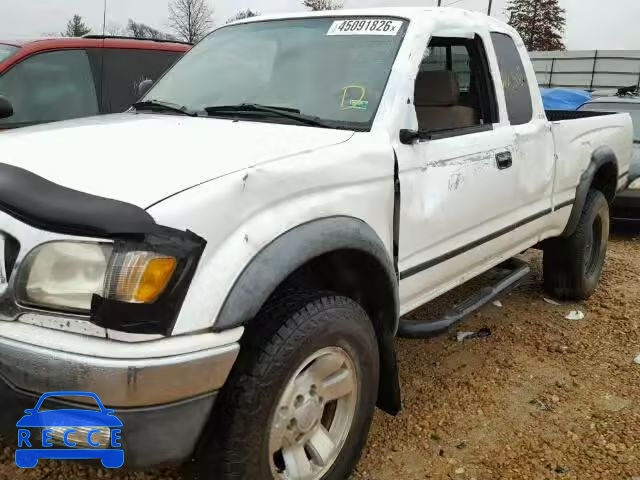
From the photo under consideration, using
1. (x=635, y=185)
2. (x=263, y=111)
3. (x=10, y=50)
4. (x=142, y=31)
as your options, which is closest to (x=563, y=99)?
(x=635, y=185)

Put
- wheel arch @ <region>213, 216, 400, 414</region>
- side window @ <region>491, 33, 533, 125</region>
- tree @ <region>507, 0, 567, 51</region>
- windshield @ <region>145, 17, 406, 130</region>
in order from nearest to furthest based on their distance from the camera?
wheel arch @ <region>213, 216, 400, 414</region> < windshield @ <region>145, 17, 406, 130</region> < side window @ <region>491, 33, 533, 125</region> < tree @ <region>507, 0, 567, 51</region>

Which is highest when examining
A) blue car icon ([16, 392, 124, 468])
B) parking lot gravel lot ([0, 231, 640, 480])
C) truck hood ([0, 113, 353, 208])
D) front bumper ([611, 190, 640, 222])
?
truck hood ([0, 113, 353, 208])

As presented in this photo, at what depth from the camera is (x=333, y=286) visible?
248 cm

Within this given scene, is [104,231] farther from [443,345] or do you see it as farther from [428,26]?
[443,345]

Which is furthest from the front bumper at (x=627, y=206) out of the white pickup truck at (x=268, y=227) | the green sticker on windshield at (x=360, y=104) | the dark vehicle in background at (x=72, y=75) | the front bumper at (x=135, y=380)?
the front bumper at (x=135, y=380)

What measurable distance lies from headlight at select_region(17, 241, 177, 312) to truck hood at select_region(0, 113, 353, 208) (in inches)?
6.4

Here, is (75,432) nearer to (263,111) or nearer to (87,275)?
(87,275)

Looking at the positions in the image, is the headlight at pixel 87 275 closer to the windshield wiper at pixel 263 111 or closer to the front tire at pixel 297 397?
the front tire at pixel 297 397

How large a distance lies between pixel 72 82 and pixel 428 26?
339cm

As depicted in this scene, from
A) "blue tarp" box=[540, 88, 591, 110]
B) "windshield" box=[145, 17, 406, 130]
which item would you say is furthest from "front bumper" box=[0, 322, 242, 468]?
"blue tarp" box=[540, 88, 591, 110]

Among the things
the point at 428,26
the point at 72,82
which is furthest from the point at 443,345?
the point at 72,82

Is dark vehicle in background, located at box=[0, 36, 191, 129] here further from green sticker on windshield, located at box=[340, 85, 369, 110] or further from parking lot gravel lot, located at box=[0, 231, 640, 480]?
parking lot gravel lot, located at box=[0, 231, 640, 480]

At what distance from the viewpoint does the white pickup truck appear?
168 cm

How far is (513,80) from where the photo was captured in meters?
3.70
